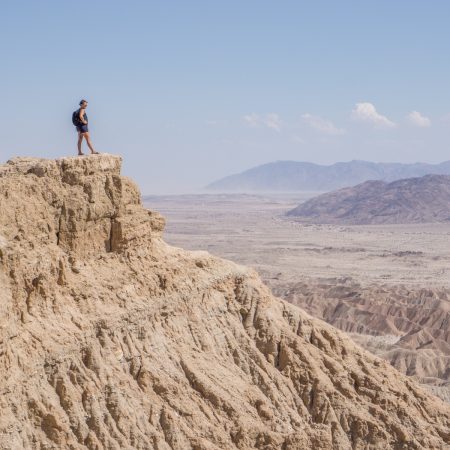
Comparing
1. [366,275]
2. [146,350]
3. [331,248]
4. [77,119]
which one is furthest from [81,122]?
[331,248]

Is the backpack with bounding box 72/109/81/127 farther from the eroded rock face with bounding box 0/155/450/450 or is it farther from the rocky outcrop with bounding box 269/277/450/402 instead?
the rocky outcrop with bounding box 269/277/450/402

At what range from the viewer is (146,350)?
2516 cm

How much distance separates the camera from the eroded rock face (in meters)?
22.0

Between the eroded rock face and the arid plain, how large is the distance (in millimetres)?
24309

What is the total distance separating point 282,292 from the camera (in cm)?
9056

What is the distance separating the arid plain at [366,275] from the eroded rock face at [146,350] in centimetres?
2431

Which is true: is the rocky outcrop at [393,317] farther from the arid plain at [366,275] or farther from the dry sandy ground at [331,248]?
the dry sandy ground at [331,248]

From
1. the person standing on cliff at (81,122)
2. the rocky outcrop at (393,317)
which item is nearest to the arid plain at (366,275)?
the rocky outcrop at (393,317)

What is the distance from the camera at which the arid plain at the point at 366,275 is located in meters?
68.5

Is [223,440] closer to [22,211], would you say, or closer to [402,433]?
[402,433]

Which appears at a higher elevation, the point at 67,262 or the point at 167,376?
the point at 67,262

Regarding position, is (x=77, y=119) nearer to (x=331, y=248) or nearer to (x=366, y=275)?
(x=366, y=275)

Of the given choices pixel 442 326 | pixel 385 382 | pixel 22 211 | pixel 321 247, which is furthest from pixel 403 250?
pixel 22 211

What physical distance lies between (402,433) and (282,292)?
2472 inches
